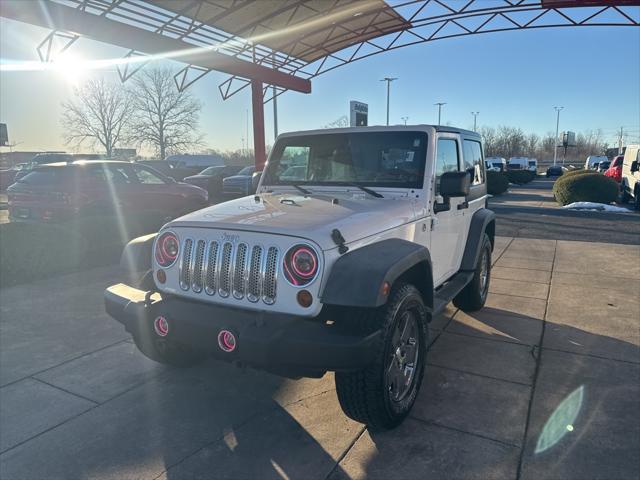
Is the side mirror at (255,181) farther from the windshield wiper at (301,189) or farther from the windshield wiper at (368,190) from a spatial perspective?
the windshield wiper at (368,190)

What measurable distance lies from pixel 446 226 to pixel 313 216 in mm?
1689

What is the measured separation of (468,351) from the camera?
4.23 meters

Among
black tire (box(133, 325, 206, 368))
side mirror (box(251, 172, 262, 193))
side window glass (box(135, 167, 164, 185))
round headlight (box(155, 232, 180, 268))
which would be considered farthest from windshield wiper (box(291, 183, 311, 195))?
side window glass (box(135, 167, 164, 185))

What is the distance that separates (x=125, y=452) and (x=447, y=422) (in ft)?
6.72

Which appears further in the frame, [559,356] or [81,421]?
[559,356]

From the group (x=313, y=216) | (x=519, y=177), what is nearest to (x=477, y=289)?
(x=313, y=216)

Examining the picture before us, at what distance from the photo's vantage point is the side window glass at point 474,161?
4.90 metres

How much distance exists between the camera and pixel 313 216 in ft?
10.1

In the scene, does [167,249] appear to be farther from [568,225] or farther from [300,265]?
[568,225]

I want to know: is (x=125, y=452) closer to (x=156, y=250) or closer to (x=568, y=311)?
(x=156, y=250)

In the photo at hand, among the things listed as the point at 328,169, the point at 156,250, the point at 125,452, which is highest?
the point at 328,169

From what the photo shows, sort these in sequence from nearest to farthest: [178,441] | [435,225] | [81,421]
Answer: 1. [178,441]
2. [81,421]
3. [435,225]

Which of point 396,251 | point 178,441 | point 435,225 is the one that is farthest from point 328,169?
point 178,441

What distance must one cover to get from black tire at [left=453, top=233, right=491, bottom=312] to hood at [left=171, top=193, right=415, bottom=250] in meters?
1.80
